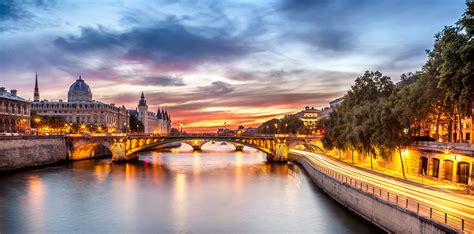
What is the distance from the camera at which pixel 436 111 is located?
150ft

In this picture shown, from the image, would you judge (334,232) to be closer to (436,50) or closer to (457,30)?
(457,30)

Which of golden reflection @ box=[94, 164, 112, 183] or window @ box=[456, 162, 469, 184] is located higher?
window @ box=[456, 162, 469, 184]

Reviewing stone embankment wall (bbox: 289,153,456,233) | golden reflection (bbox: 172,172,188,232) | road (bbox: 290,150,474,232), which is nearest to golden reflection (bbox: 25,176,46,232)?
golden reflection (bbox: 172,172,188,232)

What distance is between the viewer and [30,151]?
248 feet

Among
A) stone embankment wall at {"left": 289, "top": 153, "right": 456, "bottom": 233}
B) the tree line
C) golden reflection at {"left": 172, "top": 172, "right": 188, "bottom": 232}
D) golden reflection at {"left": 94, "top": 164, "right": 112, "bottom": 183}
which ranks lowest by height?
golden reflection at {"left": 172, "top": 172, "right": 188, "bottom": 232}

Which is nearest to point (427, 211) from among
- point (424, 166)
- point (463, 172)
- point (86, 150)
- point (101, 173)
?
point (463, 172)

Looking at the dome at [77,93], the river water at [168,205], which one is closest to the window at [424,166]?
the river water at [168,205]

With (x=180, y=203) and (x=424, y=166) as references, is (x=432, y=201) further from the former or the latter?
(x=180, y=203)

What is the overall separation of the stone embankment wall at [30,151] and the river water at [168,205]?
3.99m

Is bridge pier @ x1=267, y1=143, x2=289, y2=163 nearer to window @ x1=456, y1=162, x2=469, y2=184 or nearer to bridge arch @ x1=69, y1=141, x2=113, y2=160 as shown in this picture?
bridge arch @ x1=69, y1=141, x2=113, y2=160

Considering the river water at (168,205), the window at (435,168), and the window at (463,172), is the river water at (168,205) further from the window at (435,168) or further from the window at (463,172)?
the window at (435,168)

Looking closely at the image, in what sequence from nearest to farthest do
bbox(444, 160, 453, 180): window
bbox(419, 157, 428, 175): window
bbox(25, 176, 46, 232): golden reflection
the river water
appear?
the river water, bbox(25, 176, 46, 232): golden reflection, bbox(444, 160, 453, 180): window, bbox(419, 157, 428, 175): window

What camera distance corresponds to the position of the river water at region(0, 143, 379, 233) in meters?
33.6

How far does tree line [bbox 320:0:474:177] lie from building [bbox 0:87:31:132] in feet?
229
